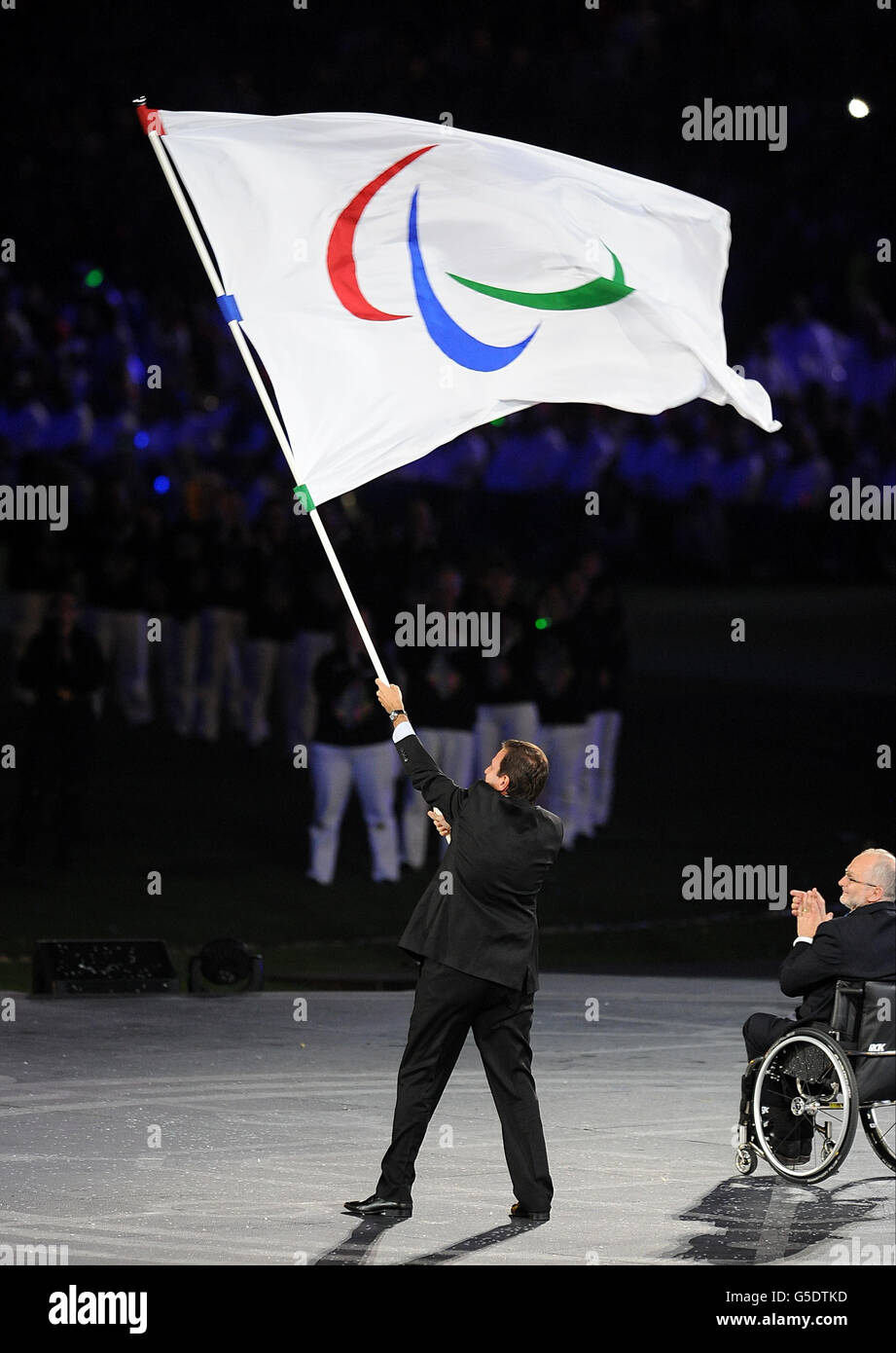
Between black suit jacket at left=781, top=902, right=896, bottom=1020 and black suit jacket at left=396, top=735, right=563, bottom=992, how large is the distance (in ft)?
3.97

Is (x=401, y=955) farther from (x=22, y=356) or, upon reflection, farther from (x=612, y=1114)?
(x=22, y=356)

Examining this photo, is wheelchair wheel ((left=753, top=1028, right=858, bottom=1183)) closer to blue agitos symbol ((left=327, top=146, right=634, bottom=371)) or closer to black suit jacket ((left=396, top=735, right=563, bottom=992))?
black suit jacket ((left=396, top=735, right=563, bottom=992))

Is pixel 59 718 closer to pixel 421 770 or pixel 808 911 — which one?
pixel 808 911

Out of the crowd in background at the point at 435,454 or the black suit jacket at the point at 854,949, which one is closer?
the black suit jacket at the point at 854,949

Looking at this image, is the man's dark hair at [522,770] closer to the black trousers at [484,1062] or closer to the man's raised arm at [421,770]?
the man's raised arm at [421,770]

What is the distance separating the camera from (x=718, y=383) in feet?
35.5

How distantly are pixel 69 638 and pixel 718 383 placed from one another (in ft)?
28.9

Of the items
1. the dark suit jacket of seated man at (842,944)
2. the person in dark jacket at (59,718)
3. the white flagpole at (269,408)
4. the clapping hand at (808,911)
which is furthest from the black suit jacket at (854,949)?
the person in dark jacket at (59,718)

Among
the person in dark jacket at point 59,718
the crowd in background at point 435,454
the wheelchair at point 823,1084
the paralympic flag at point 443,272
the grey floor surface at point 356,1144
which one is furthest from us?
the crowd in background at point 435,454

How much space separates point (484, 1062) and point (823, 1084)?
1397mm

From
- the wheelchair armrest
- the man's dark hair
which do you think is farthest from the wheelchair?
the man's dark hair

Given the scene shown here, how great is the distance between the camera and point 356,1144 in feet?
34.7

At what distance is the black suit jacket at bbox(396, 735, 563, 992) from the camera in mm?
8984

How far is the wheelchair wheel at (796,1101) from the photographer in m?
9.55
